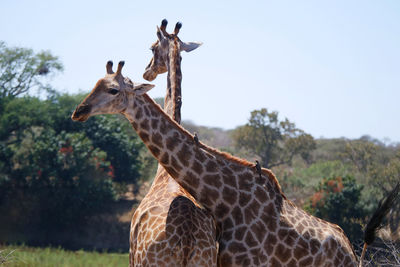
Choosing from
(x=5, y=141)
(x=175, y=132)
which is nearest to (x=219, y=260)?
(x=175, y=132)

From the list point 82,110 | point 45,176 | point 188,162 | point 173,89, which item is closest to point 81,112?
point 82,110

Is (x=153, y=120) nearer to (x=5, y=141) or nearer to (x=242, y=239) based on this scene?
(x=242, y=239)

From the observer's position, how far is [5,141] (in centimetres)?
2645

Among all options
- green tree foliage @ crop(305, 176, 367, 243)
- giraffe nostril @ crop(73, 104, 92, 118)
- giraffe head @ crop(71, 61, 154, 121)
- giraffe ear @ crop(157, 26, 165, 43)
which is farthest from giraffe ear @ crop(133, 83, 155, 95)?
green tree foliage @ crop(305, 176, 367, 243)

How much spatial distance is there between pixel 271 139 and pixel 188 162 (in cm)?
2831

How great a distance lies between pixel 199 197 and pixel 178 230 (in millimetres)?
627

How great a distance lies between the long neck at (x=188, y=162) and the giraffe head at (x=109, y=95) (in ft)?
0.44

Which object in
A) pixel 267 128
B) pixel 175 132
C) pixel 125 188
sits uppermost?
pixel 267 128

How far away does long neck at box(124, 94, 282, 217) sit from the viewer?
5520mm

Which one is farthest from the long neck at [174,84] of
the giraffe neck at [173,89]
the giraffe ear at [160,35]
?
the giraffe ear at [160,35]

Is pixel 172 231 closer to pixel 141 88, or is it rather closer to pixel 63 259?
pixel 141 88

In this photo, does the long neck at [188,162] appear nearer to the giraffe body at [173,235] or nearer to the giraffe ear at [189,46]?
the giraffe body at [173,235]

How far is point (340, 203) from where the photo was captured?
19.8m

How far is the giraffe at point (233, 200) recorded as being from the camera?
5.40 m
